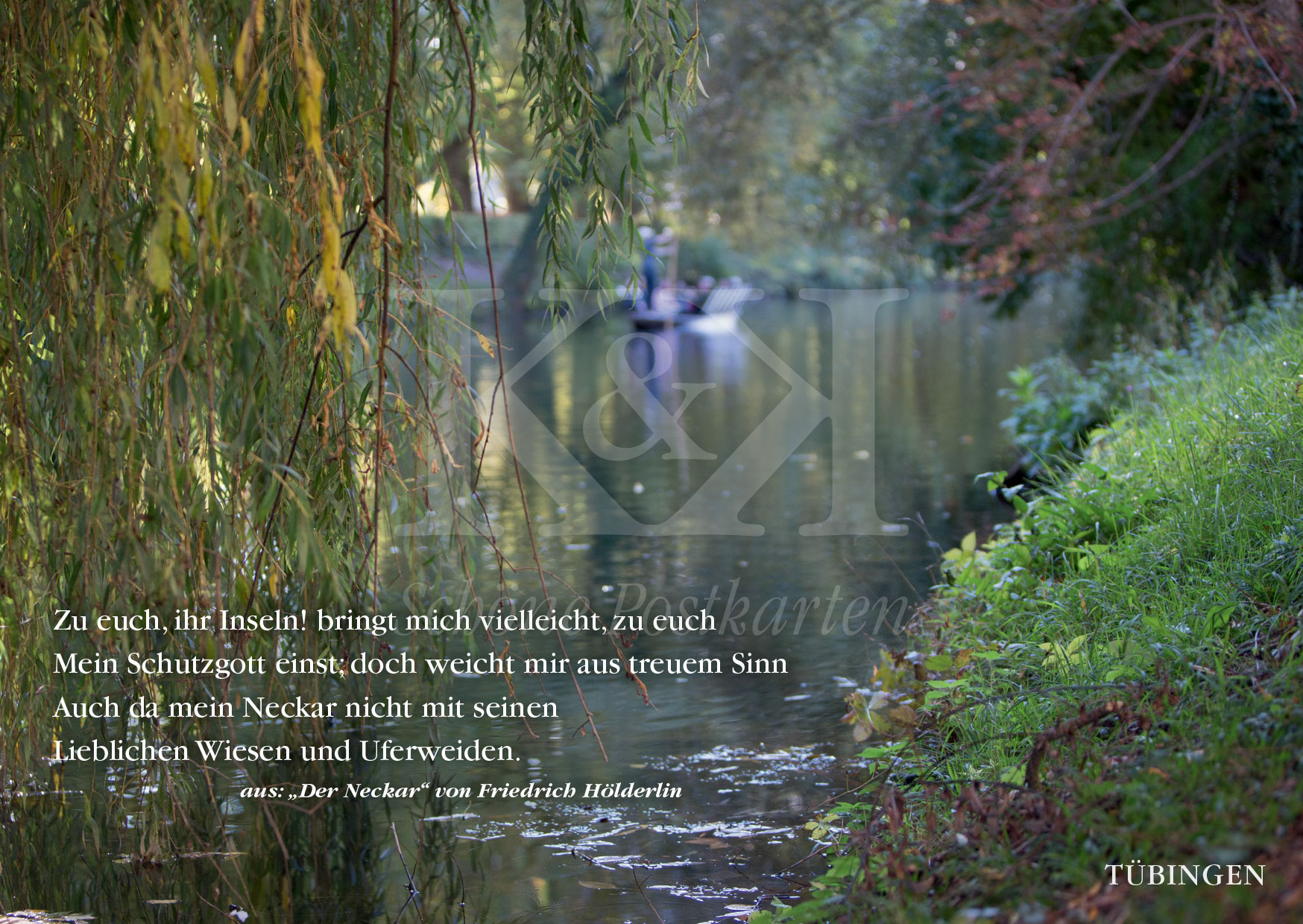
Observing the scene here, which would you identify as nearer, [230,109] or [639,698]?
[230,109]

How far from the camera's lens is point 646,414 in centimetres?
1349

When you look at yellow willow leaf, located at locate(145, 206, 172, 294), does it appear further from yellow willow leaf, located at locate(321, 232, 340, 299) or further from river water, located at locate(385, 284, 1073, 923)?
river water, located at locate(385, 284, 1073, 923)

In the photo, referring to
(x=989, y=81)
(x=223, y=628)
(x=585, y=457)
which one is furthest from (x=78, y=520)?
(x=989, y=81)

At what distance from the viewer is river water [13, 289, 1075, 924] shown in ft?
11.3

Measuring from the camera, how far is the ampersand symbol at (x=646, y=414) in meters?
11.0

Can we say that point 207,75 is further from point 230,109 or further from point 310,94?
point 310,94

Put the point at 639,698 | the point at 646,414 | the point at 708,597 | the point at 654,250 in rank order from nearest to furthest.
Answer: the point at 639,698 < the point at 708,597 < the point at 646,414 < the point at 654,250

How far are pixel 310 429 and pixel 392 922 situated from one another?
1.36m

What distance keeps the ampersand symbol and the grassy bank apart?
18.3ft

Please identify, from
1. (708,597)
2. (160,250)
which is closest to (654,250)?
(708,597)

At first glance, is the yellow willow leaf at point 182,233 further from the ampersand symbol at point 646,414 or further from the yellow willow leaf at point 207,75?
Answer: the ampersand symbol at point 646,414

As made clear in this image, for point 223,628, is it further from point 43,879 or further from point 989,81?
point 989,81

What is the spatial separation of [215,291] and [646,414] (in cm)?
1126

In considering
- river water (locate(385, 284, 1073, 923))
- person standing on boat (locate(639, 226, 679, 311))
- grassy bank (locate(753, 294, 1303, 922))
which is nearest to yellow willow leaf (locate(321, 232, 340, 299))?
river water (locate(385, 284, 1073, 923))
